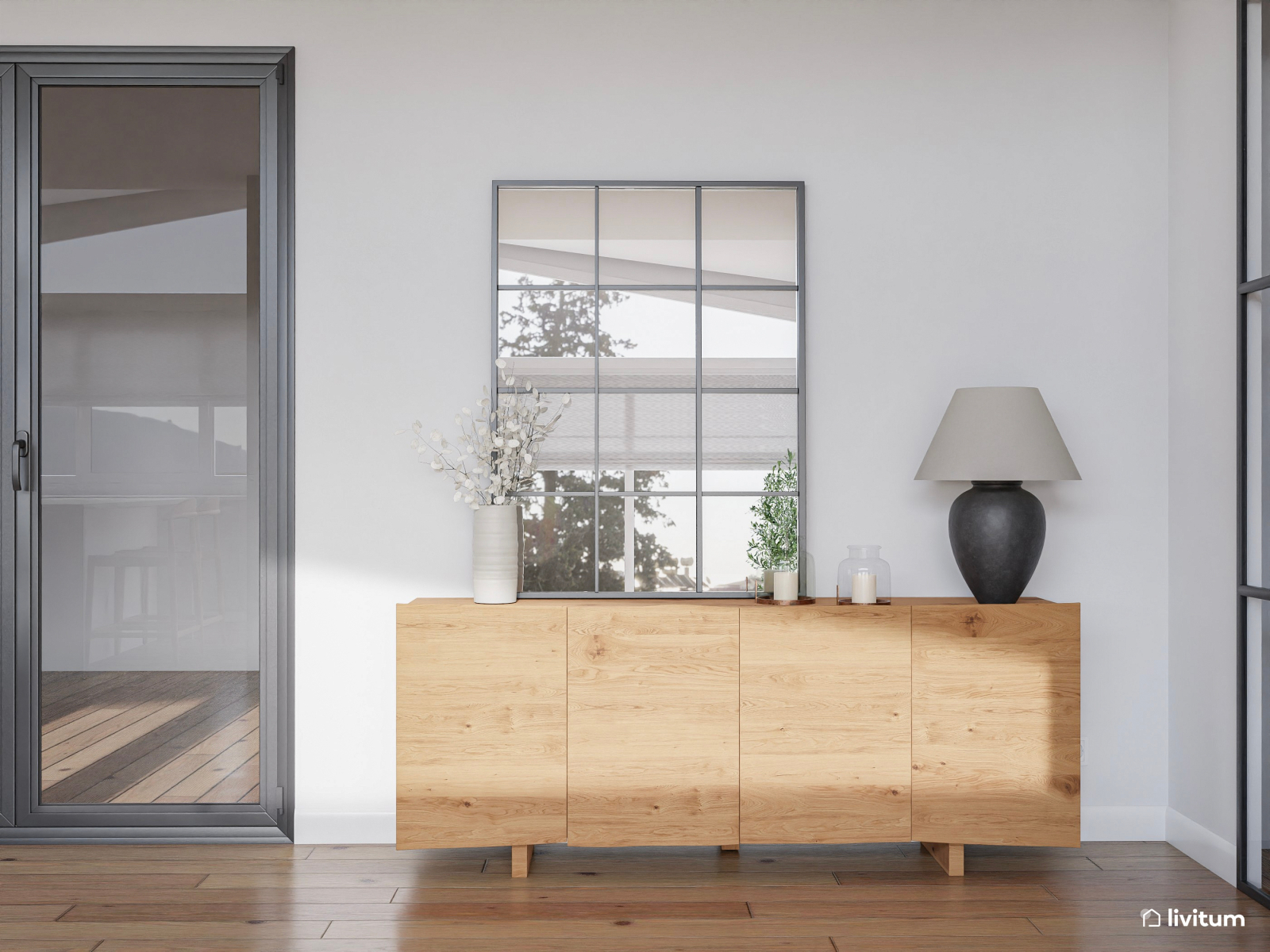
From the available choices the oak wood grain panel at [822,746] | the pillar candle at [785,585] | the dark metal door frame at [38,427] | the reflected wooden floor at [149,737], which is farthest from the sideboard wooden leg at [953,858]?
the reflected wooden floor at [149,737]

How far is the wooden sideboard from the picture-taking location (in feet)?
8.01

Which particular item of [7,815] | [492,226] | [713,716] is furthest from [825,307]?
[7,815]

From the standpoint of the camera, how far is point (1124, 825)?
2771mm

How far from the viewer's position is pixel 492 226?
277cm

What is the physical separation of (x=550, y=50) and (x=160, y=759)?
2732 mm

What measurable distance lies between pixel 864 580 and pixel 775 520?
1.14ft

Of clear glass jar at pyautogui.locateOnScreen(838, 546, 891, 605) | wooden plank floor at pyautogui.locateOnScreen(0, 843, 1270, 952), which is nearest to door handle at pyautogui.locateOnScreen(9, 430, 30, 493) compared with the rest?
wooden plank floor at pyautogui.locateOnScreen(0, 843, 1270, 952)

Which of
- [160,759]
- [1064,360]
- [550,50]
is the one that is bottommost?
[160,759]

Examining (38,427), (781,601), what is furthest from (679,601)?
(38,427)

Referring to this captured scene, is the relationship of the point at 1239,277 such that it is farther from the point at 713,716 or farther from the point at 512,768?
the point at 512,768

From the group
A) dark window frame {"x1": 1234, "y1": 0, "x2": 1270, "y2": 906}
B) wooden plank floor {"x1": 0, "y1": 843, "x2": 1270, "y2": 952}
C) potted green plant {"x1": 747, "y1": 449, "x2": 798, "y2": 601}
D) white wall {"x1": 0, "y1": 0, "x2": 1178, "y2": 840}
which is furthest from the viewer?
white wall {"x1": 0, "y1": 0, "x2": 1178, "y2": 840}

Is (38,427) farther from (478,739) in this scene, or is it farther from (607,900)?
(607,900)

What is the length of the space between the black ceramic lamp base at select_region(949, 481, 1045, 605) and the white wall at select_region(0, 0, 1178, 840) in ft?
0.84

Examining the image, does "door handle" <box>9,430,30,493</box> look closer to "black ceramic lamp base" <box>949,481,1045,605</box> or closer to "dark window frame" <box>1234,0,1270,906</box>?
"black ceramic lamp base" <box>949,481,1045,605</box>
